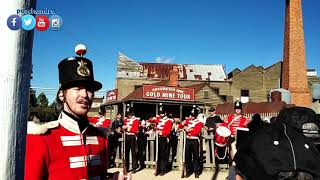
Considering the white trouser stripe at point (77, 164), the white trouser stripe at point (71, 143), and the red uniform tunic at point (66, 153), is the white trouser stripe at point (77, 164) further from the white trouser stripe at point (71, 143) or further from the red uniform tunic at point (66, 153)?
the white trouser stripe at point (71, 143)

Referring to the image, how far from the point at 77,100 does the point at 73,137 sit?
0.84 ft

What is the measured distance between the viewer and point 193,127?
38.7 ft

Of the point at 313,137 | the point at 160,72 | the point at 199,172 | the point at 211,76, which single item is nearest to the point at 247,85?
the point at 211,76

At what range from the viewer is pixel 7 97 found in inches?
49.4

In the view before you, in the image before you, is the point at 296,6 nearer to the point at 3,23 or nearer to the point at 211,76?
the point at 211,76

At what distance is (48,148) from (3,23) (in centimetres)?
112

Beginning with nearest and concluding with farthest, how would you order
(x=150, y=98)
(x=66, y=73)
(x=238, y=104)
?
(x=66, y=73) < (x=238, y=104) < (x=150, y=98)

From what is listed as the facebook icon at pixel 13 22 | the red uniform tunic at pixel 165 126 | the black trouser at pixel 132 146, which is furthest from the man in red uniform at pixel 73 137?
the black trouser at pixel 132 146

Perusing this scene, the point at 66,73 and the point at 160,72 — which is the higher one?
the point at 160,72

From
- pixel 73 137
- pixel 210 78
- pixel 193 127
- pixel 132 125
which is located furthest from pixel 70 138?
pixel 210 78

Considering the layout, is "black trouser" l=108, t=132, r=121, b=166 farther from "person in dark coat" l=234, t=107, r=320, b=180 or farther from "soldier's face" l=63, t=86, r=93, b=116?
"person in dark coat" l=234, t=107, r=320, b=180

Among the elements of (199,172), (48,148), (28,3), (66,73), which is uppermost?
(28,3)

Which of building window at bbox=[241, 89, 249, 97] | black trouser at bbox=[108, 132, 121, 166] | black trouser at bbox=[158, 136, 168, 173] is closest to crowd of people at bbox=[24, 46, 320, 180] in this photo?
black trouser at bbox=[158, 136, 168, 173]

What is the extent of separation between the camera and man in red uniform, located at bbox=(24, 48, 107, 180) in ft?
7.23
